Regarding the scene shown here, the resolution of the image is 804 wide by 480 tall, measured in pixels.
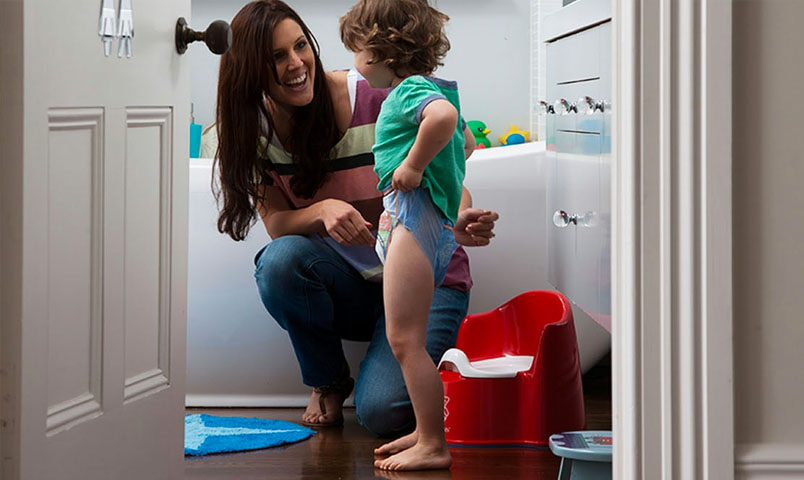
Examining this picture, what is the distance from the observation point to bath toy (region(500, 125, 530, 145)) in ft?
11.8

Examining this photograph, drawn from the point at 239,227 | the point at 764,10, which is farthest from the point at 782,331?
the point at 239,227

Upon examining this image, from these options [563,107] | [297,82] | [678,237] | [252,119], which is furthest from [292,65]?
[678,237]

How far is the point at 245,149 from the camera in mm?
2039

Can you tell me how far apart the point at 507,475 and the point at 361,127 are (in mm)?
835

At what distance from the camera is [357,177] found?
2158 millimetres

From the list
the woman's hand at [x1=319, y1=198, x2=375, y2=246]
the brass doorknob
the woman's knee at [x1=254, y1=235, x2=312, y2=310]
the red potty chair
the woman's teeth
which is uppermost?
the woman's teeth

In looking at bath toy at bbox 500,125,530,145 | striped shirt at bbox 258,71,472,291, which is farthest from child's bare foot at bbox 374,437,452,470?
bath toy at bbox 500,125,530,145

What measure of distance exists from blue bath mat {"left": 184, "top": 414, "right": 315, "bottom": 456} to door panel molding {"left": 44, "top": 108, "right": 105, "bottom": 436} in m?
0.68

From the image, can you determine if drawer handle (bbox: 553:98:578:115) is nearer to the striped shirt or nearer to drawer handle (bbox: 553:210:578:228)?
drawer handle (bbox: 553:210:578:228)

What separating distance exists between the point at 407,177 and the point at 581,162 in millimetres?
308

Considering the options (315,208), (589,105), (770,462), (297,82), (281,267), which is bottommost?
(770,462)

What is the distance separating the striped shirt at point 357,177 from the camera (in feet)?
7.02

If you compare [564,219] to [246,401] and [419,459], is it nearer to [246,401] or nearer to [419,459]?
[419,459]

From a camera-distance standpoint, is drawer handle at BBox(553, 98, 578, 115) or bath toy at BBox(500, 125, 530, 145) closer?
drawer handle at BBox(553, 98, 578, 115)
